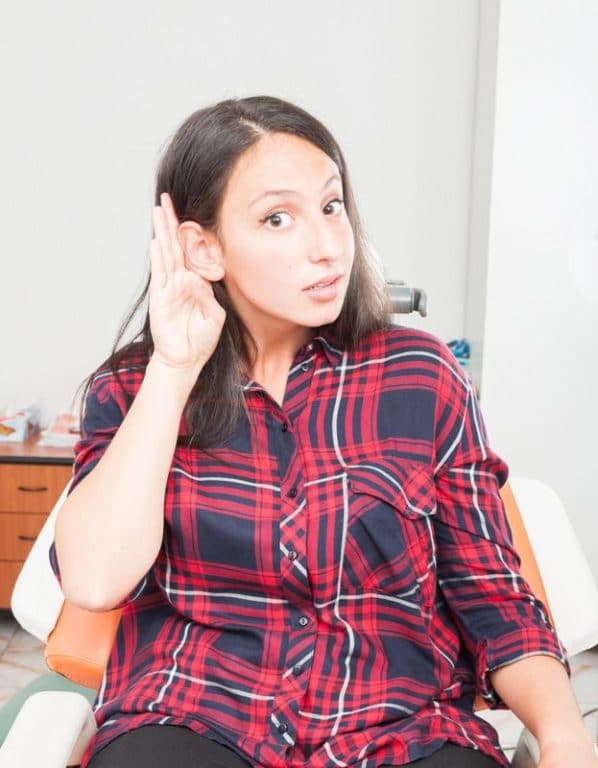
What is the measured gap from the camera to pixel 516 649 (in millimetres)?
1254

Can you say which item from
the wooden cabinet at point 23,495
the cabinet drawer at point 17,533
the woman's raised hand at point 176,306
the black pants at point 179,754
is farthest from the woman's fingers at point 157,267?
the cabinet drawer at point 17,533

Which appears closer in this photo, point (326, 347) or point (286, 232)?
point (286, 232)

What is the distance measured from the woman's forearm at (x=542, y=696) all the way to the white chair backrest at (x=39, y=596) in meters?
0.61

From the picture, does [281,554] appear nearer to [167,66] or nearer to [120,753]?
[120,753]

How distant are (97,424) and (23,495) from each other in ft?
5.65

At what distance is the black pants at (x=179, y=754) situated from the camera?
117cm

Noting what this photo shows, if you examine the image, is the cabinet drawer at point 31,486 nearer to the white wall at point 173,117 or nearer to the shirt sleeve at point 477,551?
the white wall at point 173,117

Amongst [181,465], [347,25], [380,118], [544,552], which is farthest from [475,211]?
[181,465]

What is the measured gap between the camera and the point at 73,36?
3166mm

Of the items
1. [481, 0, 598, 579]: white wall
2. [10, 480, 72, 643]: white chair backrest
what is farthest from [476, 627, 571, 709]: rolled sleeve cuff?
[481, 0, 598, 579]: white wall

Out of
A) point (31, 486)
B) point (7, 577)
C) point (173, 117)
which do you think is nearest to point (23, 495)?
point (31, 486)

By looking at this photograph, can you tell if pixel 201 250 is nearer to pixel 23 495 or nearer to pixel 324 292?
pixel 324 292

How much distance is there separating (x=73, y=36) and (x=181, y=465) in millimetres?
2225

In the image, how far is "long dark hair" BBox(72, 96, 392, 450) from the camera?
136 cm
